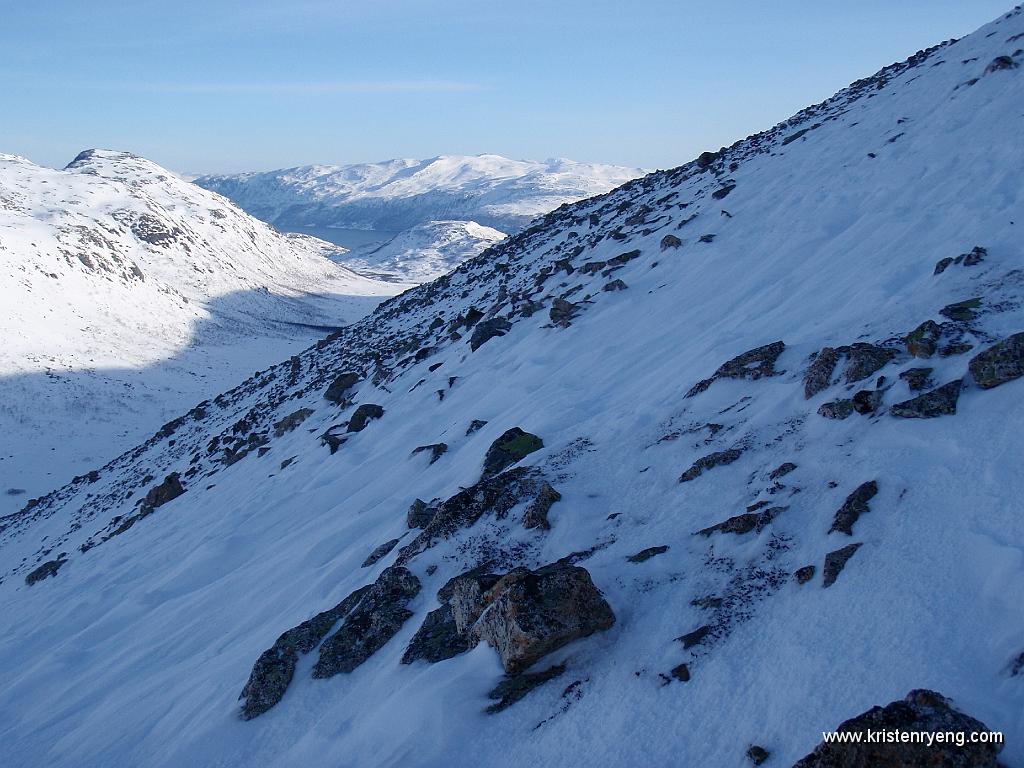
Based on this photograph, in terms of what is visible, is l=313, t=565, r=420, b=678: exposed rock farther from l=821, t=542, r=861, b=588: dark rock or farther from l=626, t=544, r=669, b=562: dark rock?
l=821, t=542, r=861, b=588: dark rock

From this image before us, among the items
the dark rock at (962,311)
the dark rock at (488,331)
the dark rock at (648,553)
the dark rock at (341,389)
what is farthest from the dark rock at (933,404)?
the dark rock at (341,389)

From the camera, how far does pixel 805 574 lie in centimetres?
439

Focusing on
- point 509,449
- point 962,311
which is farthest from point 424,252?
point 962,311

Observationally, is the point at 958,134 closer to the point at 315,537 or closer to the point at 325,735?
the point at 315,537

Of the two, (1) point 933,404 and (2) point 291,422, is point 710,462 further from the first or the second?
(2) point 291,422

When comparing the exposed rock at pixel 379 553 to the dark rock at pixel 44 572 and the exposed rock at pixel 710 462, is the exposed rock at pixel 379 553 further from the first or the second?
the dark rock at pixel 44 572

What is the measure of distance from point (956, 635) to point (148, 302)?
232 feet

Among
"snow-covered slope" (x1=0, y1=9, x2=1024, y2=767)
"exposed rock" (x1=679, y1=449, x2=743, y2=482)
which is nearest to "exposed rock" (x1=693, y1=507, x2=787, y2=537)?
"snow-covered slope" (x1=0, y1=9, x2=1024, y2=767)

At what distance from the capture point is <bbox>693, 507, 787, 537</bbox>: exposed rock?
5.11 metres

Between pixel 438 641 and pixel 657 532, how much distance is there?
2029mm

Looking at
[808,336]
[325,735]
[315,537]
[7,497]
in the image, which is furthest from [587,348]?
[7,497]

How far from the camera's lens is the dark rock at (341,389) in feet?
61.1

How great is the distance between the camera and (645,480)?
6562mm

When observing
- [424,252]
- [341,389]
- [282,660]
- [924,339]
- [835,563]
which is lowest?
[835,563]
